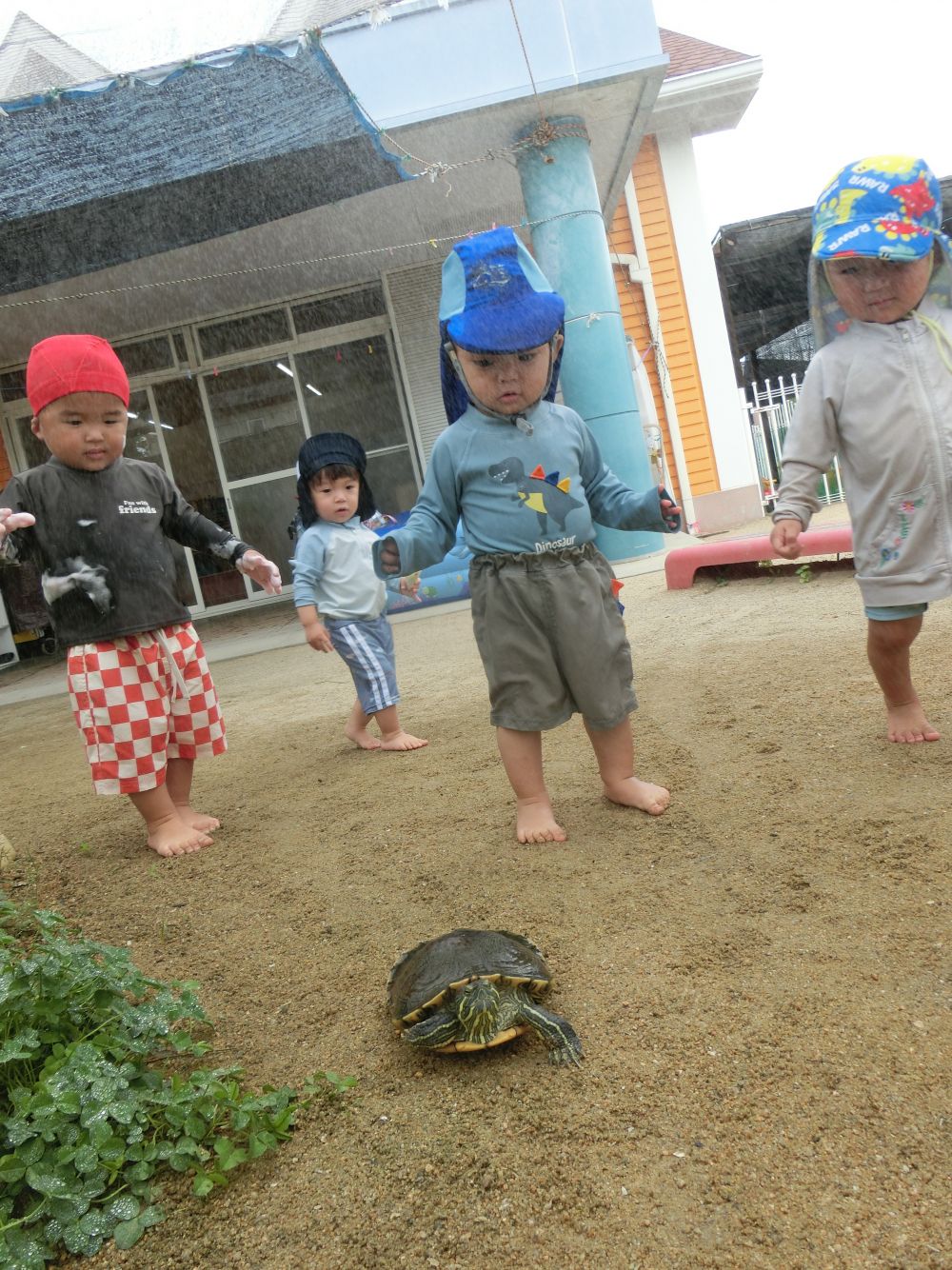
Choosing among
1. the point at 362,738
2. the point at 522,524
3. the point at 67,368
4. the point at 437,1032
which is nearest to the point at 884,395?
the point at 522,524

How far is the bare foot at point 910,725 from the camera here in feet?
8.86

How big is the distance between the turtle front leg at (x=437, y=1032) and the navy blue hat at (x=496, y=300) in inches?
65.4

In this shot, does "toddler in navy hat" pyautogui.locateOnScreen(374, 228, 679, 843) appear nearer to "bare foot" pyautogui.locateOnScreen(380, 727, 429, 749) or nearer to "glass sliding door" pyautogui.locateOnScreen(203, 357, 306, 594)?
"bare foot" pyautogui.locateOnScreen(380, 727, 429, 749)

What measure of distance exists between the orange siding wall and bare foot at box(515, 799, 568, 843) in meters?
8.76

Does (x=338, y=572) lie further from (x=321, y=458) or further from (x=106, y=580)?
(x=106, y=580)

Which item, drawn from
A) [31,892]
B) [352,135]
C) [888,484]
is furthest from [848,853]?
[352,135]

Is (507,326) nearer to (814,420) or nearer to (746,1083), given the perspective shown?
(814,420)

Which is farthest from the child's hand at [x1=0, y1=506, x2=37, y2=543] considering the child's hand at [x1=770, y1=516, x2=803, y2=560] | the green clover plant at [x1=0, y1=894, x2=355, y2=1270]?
the child's hand at [x1=770, y1=516, x2=803, y2=560]

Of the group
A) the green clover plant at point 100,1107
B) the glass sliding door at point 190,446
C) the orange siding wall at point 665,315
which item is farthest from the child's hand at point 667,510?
the glass sliding door at point 190,446

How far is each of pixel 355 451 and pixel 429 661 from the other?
2.21 m

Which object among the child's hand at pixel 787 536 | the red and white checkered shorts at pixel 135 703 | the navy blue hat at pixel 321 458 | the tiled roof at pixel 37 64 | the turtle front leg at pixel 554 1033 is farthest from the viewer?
the tiled roof at pixel 37 64

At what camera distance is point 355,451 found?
3.90m

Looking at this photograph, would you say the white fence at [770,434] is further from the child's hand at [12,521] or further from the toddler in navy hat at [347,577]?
the child's hand at [12,521]

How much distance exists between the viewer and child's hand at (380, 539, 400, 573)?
2.43 m
